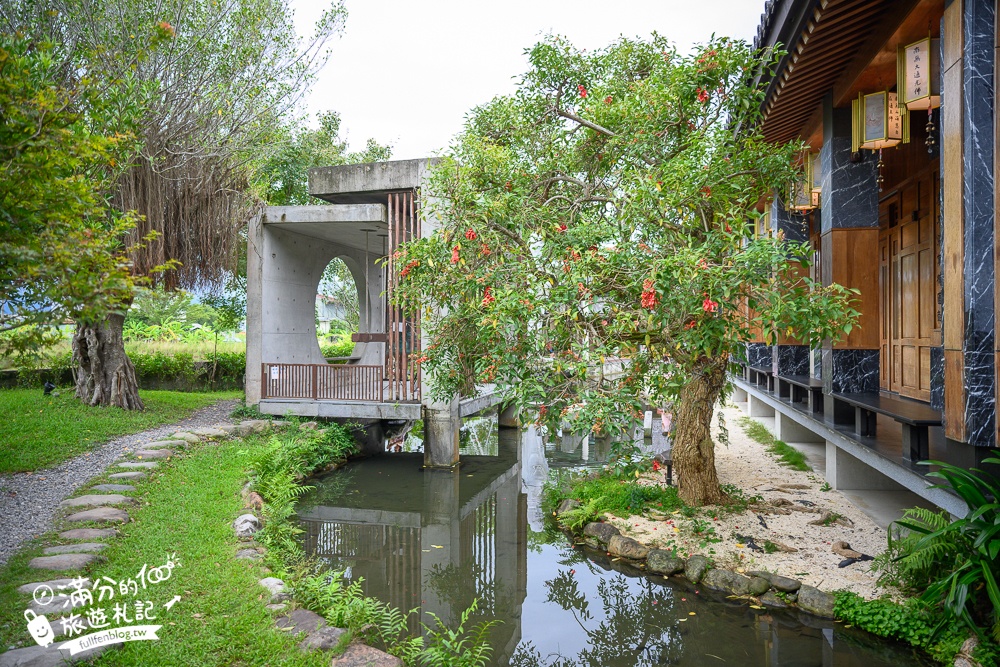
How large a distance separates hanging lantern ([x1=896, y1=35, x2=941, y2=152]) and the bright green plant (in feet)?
8.33

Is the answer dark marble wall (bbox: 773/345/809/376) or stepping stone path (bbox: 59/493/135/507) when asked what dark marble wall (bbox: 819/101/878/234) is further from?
stepping stone path (bbox: 59/493/135/507)

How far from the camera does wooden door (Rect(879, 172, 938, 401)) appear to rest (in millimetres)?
7988

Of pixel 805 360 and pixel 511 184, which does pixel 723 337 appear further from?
pixel 805 360

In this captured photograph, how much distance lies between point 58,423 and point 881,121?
10.8 metres

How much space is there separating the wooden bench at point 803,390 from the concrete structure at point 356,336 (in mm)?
5014

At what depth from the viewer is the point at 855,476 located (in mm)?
7602

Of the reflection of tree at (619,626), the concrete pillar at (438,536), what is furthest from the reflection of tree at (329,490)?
the reflection of tree at (619,626)

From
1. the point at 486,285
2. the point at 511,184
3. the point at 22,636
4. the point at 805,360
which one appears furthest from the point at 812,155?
the point at 22,636

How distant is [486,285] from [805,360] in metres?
5.63

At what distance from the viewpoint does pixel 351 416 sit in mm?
10820

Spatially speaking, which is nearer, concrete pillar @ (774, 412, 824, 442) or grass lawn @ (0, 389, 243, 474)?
grass lawn @ (0, 389, 243, 474)

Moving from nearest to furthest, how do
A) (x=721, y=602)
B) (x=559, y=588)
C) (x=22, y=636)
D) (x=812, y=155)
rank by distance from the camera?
1. (x=22, y=636)
2. (x=721, y=602)
3. (x=559, y=588)
4. (x=812, y=155)

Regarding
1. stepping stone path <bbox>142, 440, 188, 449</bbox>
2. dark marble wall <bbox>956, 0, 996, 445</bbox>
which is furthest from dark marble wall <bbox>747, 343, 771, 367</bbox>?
stepping stone path <bbox>142, 440, 188, 449</bbox>

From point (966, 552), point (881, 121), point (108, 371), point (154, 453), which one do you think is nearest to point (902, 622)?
point (966, 552)
